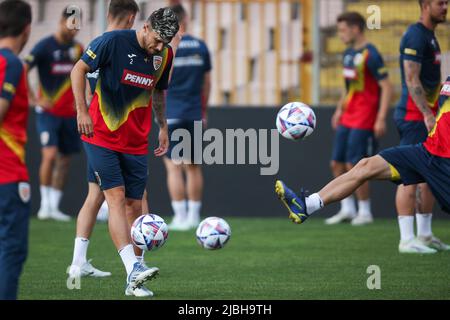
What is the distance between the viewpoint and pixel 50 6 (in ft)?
50.5

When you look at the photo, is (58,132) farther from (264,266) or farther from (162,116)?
(162,116)

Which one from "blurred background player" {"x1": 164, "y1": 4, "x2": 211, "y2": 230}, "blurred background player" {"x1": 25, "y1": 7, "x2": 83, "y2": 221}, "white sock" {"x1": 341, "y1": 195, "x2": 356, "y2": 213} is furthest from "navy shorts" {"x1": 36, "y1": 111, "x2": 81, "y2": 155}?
"white sock" {"x1": 341, "y1": 195, "x2": 356, "y2": 213}

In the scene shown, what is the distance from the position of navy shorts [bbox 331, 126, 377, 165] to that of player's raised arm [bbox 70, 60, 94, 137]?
6314 mm

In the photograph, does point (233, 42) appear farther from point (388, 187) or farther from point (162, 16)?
point (162, 16)

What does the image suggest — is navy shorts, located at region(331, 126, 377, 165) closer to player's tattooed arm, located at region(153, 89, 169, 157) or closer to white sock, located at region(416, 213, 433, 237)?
white sock, located at region(416, 213, 433, 237)

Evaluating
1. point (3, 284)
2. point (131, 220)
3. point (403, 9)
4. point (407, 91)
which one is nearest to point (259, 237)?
point (407, 91)

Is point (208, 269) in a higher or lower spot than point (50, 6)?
lower

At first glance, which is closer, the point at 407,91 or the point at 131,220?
the point at 131,220

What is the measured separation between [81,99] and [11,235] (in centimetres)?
167

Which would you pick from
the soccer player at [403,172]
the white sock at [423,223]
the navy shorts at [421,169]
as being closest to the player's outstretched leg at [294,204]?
the soccer player at [403,172]

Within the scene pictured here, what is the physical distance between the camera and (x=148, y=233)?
7402 millimetres

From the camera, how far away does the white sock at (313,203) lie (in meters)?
7.82

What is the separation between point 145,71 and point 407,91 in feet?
11.6

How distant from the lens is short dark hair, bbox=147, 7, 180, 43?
7.20 m
